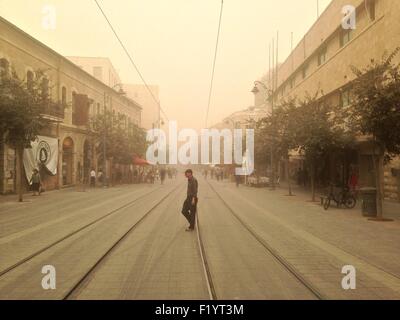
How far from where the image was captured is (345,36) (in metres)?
29.5

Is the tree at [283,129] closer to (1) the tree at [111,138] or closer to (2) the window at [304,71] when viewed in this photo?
(2) the window at [304,71]

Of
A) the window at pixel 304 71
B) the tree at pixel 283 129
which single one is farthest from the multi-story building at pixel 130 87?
the tree at pixel 283 129

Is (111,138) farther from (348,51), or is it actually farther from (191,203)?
(191,203)

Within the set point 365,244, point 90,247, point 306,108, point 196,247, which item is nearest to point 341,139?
point 306,108

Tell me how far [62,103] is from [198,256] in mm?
21497

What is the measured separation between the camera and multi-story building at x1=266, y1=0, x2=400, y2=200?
2186cm

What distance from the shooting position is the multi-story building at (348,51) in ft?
71.7

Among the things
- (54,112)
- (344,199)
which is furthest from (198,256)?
(54,112)

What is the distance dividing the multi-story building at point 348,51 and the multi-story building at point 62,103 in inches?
696

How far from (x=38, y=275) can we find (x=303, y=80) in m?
35.9

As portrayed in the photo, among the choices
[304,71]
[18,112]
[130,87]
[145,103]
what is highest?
[130,87]

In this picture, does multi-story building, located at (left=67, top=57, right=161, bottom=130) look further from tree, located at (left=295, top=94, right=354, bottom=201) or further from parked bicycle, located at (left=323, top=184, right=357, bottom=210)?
parked bicycle, located at (left=323, top=184, right=357, bottom=210)

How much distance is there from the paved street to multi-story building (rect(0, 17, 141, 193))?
45.0 feet
